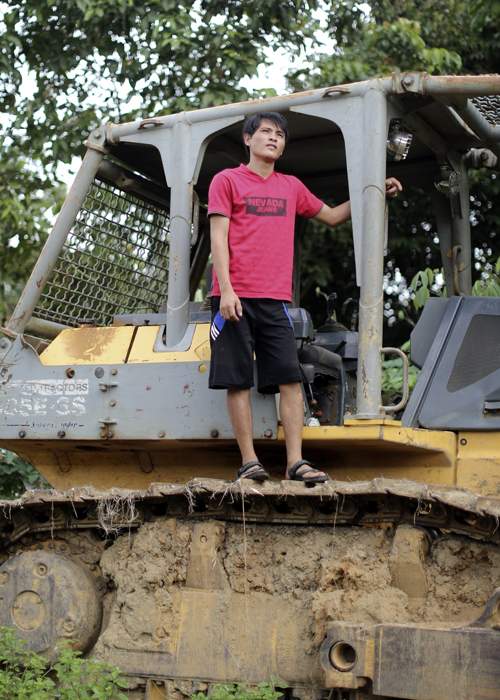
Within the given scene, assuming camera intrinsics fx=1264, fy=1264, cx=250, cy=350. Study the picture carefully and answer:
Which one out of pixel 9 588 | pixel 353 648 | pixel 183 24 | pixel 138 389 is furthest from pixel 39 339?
pixel 183 24

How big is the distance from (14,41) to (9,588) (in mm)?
7197

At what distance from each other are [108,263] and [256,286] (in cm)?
151

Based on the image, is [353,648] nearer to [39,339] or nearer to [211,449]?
[211,449]

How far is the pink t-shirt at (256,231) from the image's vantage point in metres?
6.11

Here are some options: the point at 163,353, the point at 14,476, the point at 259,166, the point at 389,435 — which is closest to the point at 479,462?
the point at 389,435

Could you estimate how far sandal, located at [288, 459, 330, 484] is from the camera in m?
5.78

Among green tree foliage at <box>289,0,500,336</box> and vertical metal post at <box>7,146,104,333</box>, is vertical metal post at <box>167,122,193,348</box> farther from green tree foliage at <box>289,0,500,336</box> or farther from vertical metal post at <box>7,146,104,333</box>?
green tree foliage at <box>289,0,500,336</box>

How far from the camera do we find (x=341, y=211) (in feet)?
20.7

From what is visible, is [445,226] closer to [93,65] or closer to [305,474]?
[305,474]

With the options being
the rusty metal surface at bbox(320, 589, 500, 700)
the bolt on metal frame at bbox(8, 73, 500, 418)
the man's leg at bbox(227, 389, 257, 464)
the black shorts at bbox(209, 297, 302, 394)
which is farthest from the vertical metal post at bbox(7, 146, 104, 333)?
the rusty metal surface at bbox(320, 589, 500, 700)

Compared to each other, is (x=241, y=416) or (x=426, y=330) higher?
(x=426, y=330)

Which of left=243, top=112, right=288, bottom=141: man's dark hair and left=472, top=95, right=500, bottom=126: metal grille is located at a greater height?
left=472, top=95, right=500, bottom=126: metal grille

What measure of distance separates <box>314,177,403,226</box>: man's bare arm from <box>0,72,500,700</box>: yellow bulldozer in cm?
14

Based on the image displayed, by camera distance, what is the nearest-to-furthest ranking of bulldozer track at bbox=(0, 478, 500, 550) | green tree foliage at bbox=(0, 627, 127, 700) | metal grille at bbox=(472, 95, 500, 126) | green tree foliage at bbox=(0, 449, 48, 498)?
bulldozer track at bbox=(0, 478, 500, 550) < green tree foliage at bbox=(0, 627, 127, 700) < metal grille at bbox=(472, 95, 500, 126) < green tree foliage at bbox=(0, 449, 48, 498)
